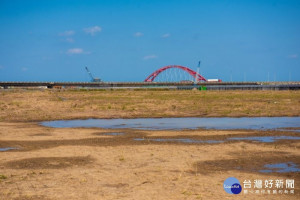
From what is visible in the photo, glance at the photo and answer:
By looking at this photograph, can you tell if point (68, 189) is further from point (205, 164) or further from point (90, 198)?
point (205, 164)

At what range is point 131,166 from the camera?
1612cm

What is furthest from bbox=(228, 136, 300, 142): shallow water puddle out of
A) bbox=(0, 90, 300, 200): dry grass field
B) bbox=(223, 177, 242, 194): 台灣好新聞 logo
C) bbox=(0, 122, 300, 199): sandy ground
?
bbox=(223, 177, 242, 194): 台灣好新聞 logo

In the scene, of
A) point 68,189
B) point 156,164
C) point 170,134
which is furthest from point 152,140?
point 68,189

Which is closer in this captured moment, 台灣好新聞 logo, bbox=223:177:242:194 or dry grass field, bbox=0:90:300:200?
台灣好新聞 logo, bbox=223:177:242:194

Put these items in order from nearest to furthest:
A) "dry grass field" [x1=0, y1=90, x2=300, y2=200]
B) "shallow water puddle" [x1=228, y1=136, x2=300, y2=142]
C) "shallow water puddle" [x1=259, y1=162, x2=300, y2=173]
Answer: "dry grass field" [x1=0, y1=90, x2=300, y2=200]
"shallow water puddle" [x1=259, y1=162, x2=300, y2=173]
"shallow water puddle" [x1=228, y1=136, x2=300, y2=142]

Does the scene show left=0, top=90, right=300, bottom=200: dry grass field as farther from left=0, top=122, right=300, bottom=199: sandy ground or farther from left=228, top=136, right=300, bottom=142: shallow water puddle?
left=228, top=136, right=300, bottom=142: shallow water puddle

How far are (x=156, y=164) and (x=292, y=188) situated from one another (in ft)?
17.4

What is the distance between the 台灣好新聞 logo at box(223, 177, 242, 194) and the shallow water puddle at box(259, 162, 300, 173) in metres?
2.04

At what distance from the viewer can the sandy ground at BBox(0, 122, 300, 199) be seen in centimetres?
1257

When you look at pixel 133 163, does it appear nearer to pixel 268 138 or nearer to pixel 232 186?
pixel 232 186

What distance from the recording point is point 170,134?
25656 mm

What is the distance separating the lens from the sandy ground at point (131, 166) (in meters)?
12.6

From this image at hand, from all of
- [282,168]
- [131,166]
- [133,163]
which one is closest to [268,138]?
[282,168]

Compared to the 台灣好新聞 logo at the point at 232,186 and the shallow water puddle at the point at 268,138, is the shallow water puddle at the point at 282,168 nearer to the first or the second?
the 台灣好新聞 logo at the point at 232,186
